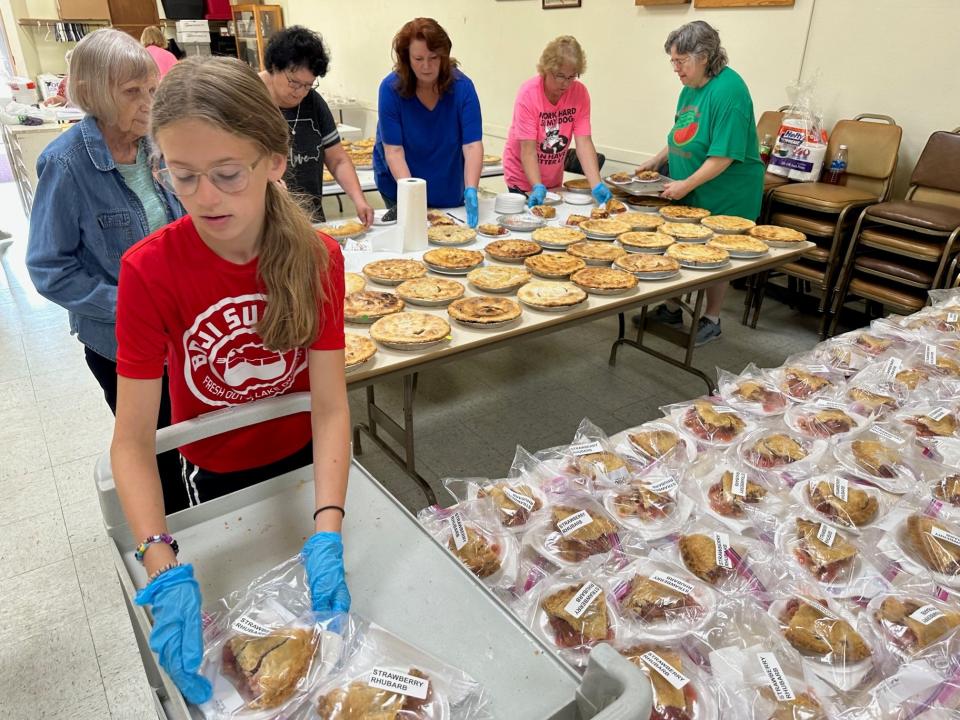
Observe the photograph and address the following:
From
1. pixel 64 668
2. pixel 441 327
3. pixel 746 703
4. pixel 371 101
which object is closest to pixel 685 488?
pixel 746 703

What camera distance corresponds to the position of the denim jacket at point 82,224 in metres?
1.42

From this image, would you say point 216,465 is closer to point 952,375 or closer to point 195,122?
point 195,122

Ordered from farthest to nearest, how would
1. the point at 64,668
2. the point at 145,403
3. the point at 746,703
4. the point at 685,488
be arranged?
the point at 64,668 < the point at 685,488 < the point at 145,403 < the point at 746,703

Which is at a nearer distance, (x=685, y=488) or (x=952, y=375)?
(x=685, y=488)

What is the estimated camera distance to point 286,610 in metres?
0.76

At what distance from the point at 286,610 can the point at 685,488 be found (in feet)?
2.41

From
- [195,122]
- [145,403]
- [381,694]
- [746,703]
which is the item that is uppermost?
[195,122]

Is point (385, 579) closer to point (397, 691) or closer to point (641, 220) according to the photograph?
point (397, 691)

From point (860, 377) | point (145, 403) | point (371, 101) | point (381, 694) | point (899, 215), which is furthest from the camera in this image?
point (371, 101)

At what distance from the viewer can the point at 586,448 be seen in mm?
1237


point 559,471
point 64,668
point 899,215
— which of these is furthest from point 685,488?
point 899,215

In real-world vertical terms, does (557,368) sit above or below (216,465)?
below

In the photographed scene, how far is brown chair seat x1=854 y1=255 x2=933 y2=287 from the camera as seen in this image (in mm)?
3105

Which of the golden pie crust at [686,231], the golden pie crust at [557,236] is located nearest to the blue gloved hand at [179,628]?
the golden pie crust at [557,236]
